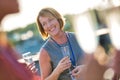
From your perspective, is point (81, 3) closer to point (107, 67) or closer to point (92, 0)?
point (92, 0)

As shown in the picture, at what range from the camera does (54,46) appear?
1.08 meters

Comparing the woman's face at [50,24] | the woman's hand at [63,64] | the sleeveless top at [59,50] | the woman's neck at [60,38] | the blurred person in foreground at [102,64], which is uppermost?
the woman's face at [50,24]

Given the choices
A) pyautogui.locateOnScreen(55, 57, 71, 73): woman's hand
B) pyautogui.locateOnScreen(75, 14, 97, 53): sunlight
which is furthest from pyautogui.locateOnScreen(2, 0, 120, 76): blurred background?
pyautogui.locateOnScreen(55, 57, 71, 73): woman's hand

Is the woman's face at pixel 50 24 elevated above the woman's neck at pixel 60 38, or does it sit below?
above

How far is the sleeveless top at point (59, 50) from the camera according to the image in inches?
42.4

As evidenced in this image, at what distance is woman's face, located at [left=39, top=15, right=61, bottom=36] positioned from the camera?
1.05 meters

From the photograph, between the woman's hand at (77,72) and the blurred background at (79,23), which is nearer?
the blurred background at (79,23)

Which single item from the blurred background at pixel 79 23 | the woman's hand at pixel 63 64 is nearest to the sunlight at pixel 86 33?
the blurred background at pixel 79 23

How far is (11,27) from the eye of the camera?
0.97 meters

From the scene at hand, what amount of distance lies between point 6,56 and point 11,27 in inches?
18.7

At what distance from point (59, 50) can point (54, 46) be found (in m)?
0.03

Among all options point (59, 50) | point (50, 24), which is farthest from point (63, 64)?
point (50, 24)

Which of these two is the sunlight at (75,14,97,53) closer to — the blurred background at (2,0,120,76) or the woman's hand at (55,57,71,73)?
the blurred background at (2,0,120,76)

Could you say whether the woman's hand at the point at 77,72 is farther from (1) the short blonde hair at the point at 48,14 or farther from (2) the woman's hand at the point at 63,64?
(1) the short blonde hair at the point at 48,14
